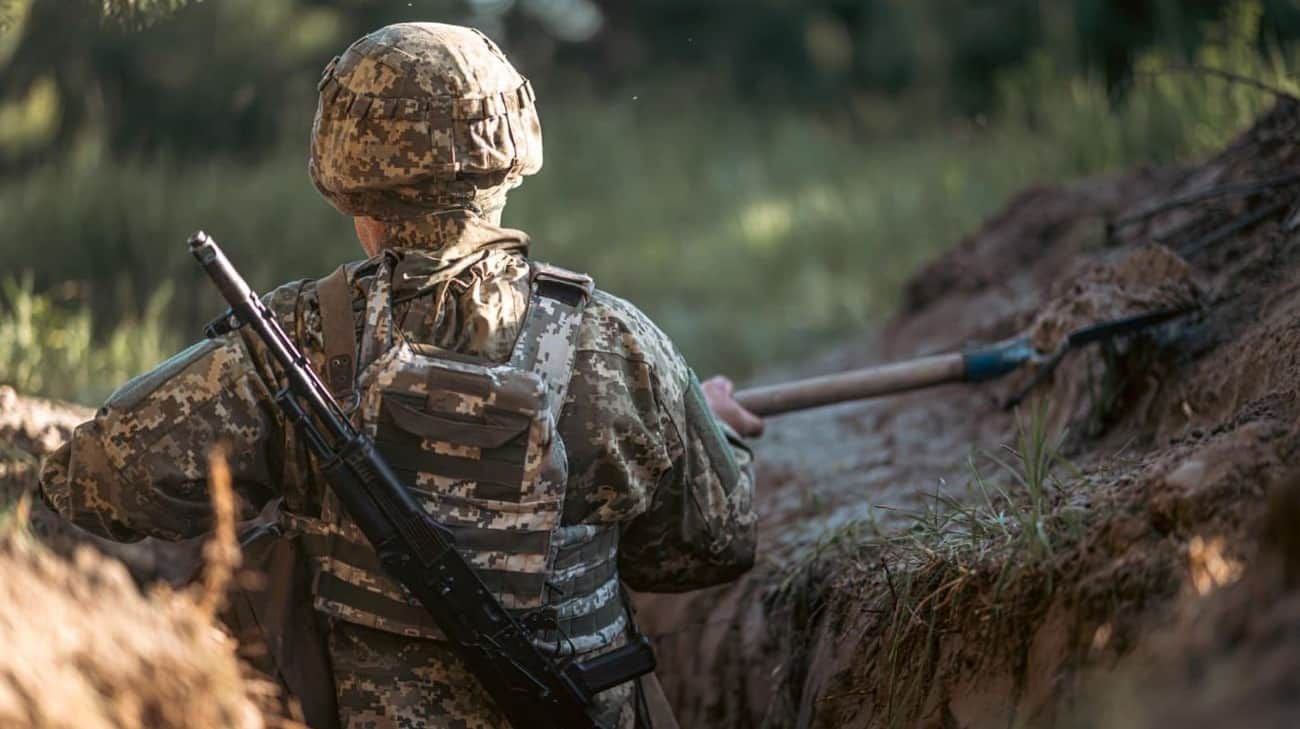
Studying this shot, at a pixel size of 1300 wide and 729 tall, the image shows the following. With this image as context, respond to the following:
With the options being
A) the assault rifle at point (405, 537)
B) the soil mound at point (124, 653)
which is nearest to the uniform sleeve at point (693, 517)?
the assault rifle at point (405, 537)

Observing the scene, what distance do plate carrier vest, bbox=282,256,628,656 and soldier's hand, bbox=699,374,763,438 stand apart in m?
0.90

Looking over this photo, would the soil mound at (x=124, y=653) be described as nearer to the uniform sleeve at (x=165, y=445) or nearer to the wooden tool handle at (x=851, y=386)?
the uniform sleeve at (x=165, y=445)

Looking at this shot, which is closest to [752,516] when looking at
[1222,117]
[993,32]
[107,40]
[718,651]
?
[718,651]

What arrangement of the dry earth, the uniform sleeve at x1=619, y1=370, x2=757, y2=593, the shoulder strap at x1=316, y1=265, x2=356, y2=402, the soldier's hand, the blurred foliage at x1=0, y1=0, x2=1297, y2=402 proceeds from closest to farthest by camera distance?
the dry earth, the shoulder strap at x1=316, y1=265, x2=356, y2=402, the uniform sleeve at x1=619, y1=370, x2=757, y2=593, the soldier's hand, the blurred foliage at x1=0, y1=0, x2=1297, y2=402

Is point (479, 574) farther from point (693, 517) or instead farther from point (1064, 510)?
point (1064, 510)

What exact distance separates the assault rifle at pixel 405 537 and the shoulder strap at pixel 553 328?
0.98 ft

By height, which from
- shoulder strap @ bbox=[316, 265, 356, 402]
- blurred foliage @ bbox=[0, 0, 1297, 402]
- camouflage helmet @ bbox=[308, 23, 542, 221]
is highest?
camouflage helmet @ bbox=[308, 23, 542, 221]

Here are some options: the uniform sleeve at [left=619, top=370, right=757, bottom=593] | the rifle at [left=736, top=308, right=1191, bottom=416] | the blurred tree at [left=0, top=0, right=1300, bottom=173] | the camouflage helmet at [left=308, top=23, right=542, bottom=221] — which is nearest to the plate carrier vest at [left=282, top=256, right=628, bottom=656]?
the camouflage helmet at [left=308, top=23, right=542, bottom=221]

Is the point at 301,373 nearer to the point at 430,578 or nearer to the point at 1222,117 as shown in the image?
the point at 430,578

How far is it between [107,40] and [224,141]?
975 millimetres

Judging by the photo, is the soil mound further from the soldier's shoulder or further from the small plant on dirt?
the small plant on dirt

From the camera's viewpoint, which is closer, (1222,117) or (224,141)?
(1222,117)

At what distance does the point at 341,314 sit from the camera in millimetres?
2545

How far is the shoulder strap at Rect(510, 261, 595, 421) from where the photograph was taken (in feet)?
8.38
